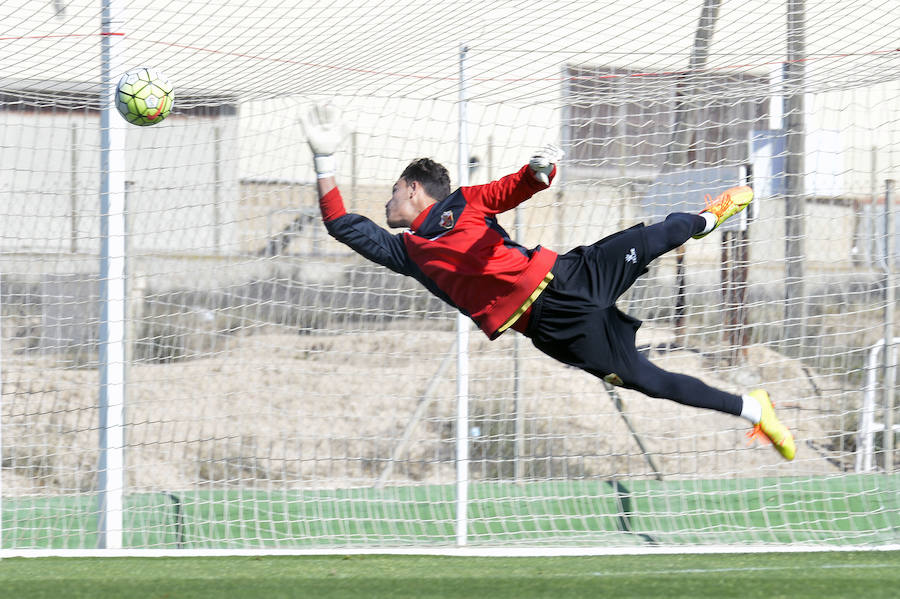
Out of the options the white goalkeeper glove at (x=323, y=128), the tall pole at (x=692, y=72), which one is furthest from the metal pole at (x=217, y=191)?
the tall pole at (x=692, y=72)

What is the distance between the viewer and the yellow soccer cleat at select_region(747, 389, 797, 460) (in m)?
5.30

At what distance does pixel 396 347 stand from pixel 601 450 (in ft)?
6.70

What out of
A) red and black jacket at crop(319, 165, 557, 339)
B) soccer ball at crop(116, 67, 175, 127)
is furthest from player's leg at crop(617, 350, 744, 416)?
soccer ball at crop(116, 67, 175, 127)

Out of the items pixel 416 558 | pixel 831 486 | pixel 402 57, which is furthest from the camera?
pixel 831 486

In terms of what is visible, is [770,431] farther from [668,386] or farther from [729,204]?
[729,204]

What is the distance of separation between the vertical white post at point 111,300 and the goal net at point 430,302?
2cm

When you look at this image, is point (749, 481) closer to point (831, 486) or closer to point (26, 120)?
point (831, 486)

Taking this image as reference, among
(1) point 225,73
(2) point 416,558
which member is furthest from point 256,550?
(1) point 225,73

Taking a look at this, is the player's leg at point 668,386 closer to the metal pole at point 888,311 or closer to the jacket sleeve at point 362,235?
the jacket sleeve at point 362,235

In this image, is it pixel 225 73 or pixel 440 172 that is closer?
pixel 440 172

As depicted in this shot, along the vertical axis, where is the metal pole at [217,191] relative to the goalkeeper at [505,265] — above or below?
above

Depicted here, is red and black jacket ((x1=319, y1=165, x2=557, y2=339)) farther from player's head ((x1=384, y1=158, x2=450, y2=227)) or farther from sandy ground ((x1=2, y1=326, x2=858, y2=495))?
sandy ground ((x1=2, y1=326, x2=858, y2=495))

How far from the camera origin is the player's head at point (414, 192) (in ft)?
16.5

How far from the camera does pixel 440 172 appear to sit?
16.7 ft
